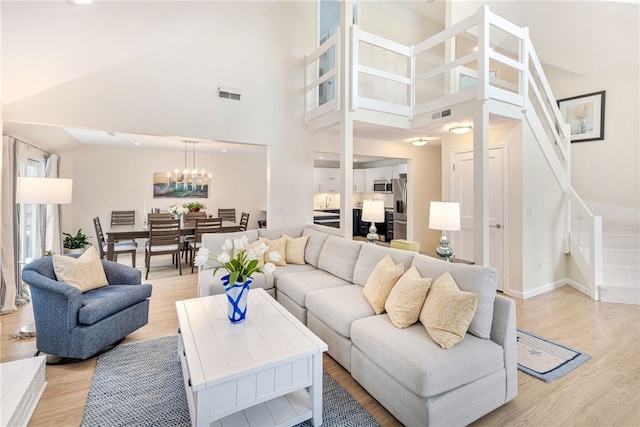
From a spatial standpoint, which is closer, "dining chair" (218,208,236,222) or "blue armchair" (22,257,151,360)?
"blue armchair" (22,257,151,360)

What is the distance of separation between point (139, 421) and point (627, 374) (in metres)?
3.54

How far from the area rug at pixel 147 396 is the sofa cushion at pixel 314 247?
167cm

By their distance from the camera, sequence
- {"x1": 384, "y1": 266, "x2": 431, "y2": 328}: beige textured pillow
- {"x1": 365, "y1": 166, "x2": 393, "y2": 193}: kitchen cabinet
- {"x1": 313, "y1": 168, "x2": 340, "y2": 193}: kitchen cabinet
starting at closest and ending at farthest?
1. {"x1": 384, "y1": 266, "x2": 431, "y2": 328}: beige textured pillow
2. {"x1": 365, "y1": 166, "x2": 393, "y2": 193}: kitchen cabinet
3. {"x1": 313, "y1": 168, "x2": 340, "y2": 193}: kitchen cabinet

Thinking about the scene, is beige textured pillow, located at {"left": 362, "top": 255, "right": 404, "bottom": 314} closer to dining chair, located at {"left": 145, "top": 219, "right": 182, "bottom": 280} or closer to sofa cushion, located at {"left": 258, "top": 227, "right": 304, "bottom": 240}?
sofa cushion, located at {"left": 258, "top": 227, "right": 304, "bottom": 240}

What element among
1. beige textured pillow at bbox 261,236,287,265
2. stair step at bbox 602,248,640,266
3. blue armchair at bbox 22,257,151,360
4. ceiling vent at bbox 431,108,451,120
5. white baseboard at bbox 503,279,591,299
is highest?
ceiling vent at bbox 431,108,451,120

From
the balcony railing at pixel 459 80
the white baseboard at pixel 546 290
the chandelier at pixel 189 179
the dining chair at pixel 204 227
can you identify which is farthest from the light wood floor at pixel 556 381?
the chandelier at pixel 189 179

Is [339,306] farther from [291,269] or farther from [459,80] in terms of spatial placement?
[459,80]

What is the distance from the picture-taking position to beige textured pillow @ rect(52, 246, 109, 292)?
8.96 feet

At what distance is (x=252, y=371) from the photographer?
5.34 ft

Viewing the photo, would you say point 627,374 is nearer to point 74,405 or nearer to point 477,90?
point 477,90

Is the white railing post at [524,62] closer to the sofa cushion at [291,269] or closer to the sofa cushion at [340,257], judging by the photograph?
the sofa cushion at [340,257]

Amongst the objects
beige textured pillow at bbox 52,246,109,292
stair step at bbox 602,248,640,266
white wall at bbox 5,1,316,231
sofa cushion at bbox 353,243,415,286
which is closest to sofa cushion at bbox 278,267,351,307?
sofa cushion at bbox 353,243,415,286

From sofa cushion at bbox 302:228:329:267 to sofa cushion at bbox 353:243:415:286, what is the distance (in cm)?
84

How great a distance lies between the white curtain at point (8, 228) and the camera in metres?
3.42
